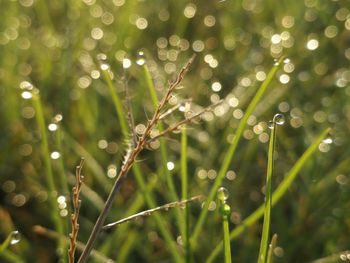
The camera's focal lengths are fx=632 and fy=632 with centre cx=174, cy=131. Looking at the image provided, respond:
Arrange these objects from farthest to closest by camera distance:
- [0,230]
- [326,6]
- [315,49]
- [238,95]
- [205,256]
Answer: [326,6] < [315,49] < [238,95] < [0,230] < [205,256]

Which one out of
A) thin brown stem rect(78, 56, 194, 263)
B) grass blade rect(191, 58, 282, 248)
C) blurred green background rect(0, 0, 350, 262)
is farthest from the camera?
blurred green background rect(0, 0, 350, 262)

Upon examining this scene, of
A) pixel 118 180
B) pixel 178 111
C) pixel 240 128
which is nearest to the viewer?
pixel 118 180

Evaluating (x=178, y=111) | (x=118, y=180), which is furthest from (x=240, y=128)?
(x=178, y=111)

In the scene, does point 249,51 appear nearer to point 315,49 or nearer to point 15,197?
point 315,49

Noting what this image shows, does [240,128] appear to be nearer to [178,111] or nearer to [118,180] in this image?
[118,180]

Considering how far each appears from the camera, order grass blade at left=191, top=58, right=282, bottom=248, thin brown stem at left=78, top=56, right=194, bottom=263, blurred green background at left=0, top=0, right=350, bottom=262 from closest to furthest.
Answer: thin brown stem at left=78, top=56, right=194, bottom=263 < grass blade at left=191, top=58, right=282, bottom=248 < blurred green background at left=0, top=0, right=350, bottom=262

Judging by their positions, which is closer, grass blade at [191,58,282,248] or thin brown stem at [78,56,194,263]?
thin brown stem at [78,56,194,263]

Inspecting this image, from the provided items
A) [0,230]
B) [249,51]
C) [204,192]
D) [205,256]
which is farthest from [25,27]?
[205,256]

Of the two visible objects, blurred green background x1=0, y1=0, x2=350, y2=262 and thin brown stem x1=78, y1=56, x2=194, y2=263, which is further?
blurred green background x1=0, y1=0, x2=350, y2=262
